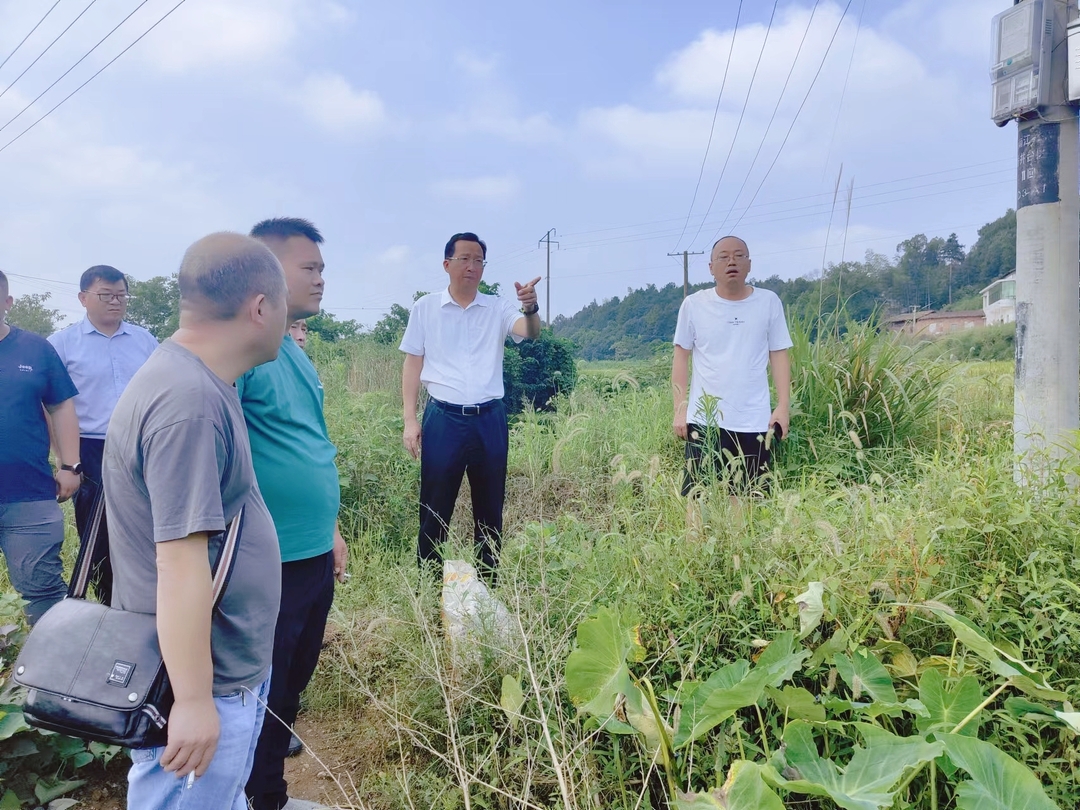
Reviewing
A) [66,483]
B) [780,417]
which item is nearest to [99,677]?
[66,483]

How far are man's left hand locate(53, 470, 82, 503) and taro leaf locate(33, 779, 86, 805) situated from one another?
1.59 metres

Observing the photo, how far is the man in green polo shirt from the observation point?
75.7 inches

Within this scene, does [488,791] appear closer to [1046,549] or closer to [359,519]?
[1046,549]

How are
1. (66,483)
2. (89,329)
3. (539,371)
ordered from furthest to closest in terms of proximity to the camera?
(539,371)
(89,329)
(66,483)

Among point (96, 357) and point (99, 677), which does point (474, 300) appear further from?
point (99, 677)

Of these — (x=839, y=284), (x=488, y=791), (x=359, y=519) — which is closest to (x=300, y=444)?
(x=488, y=791)

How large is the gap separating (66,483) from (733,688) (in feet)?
11.0

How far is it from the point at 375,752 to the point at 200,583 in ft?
4.83

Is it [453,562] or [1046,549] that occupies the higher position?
[1046,549]

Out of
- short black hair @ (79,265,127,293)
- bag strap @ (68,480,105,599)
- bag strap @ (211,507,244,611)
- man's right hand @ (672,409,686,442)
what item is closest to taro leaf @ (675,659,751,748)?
bag strap @ (211,507,244,611)

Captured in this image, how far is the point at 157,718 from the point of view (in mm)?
1206

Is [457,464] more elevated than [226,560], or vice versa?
[226,560]

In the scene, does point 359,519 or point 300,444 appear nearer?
point 300,444

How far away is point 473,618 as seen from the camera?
2.52 meters
